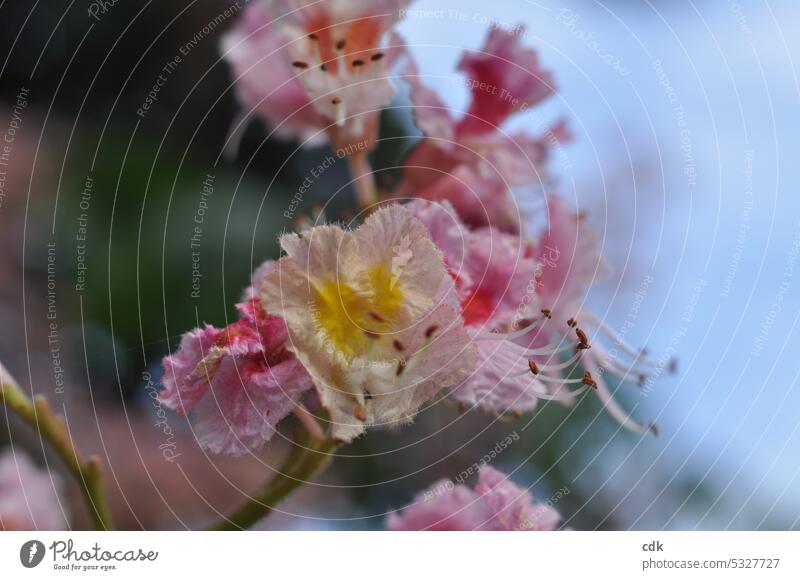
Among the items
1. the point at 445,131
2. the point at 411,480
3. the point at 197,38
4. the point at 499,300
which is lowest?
the point at 411,480

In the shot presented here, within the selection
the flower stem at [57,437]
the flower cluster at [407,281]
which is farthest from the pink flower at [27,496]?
the flower cluster at [407,281]

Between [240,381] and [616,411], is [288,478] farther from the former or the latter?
[616,411]

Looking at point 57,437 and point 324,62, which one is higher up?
point 324,62

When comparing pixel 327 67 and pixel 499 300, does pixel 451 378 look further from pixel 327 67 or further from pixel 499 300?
pixel 327 67

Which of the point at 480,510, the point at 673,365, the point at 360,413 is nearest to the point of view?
the point at 360,413

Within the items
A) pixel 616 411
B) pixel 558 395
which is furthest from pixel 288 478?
pixel 616 411
